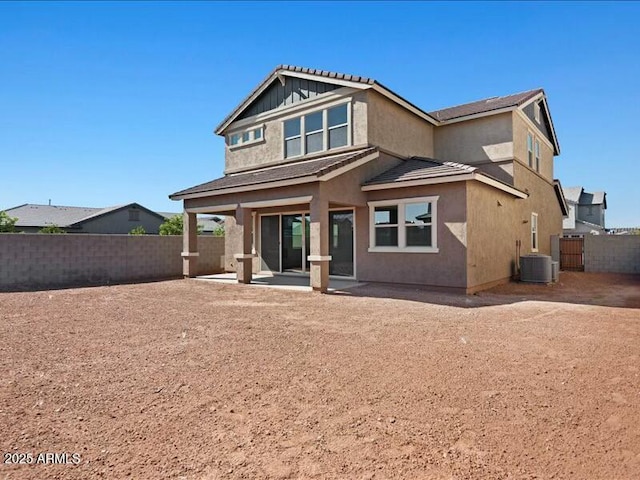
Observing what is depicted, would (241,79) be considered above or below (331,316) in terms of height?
above

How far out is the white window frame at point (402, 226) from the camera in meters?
11.4

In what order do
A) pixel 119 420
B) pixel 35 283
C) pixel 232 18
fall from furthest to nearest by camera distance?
pixel 35 283, pixel 232 18, pixel 119 420

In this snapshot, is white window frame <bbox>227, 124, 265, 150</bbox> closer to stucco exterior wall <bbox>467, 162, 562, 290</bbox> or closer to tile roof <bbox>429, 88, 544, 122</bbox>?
tile roof <bbox>429, 88, 544, 122</bbox>

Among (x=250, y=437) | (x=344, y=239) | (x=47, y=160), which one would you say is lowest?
(x=250, y=437)

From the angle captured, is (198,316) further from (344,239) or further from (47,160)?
(47,160)

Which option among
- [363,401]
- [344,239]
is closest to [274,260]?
[344,239]

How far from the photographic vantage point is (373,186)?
12.2 metres

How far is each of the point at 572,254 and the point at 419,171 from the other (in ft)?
42.3

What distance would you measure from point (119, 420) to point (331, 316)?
482 centimetres

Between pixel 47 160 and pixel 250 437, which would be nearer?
pixel 250 437

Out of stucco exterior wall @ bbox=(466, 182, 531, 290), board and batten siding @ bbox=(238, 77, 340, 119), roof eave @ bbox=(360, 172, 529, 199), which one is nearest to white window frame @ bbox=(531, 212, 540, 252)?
stucco exterior wall @ bbox=(466, 182, 531, 290)

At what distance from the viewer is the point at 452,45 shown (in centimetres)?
1384

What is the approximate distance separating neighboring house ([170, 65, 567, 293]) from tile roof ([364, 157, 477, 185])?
0.14ft

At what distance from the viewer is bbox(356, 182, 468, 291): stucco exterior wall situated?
35.8 ft
